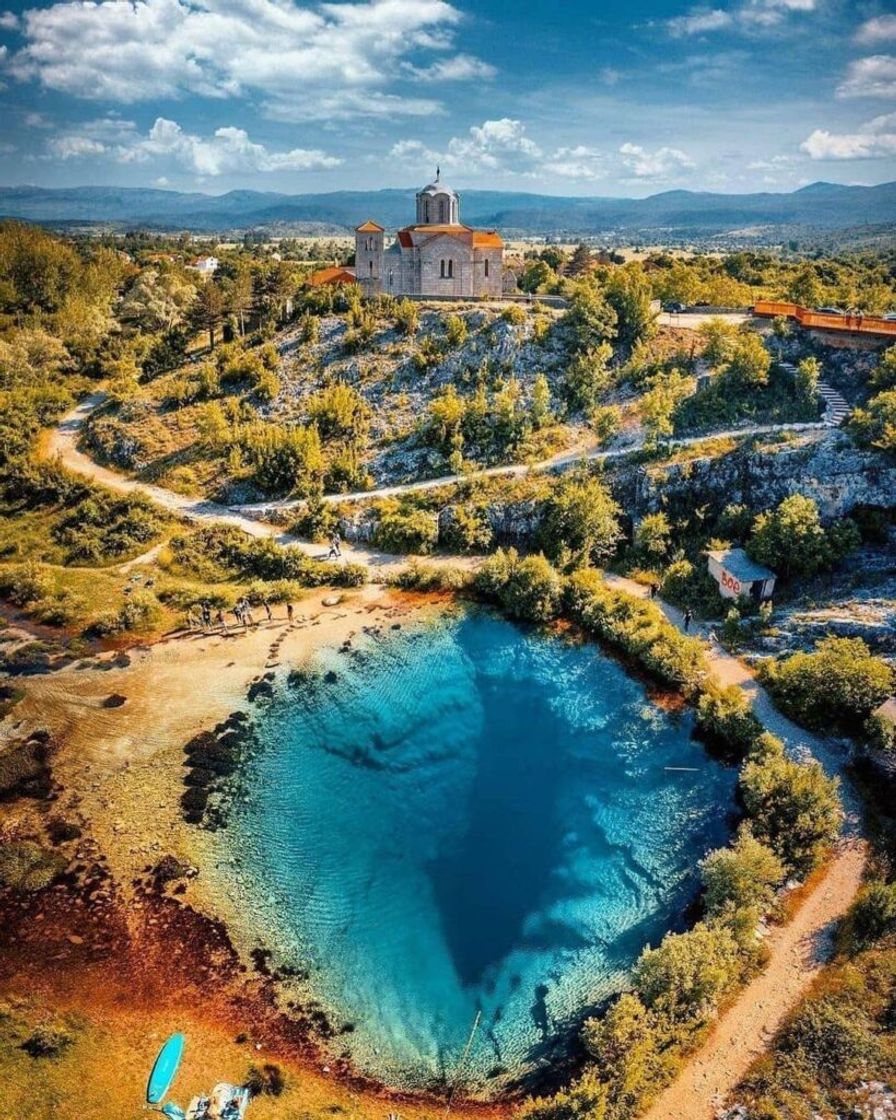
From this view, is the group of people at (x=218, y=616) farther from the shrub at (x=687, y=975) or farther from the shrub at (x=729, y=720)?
the shrub at (x=687, y=975)

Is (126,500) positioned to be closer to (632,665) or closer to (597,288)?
(632,665)

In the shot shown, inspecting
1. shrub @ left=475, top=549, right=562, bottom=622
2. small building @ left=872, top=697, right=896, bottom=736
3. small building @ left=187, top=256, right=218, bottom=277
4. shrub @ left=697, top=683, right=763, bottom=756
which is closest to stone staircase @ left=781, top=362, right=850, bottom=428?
shrub @ left=475, top=549, right=562, bottom=622

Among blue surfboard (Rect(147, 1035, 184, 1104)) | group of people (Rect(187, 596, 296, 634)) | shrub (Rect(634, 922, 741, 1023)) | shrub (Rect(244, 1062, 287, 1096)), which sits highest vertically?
group of people (Rect(187, 596, 296, 634))

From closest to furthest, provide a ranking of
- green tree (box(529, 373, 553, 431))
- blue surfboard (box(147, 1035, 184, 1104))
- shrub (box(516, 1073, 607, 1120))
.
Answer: shrub (box(516, 1073, 607, 1120)) → blue surfboard (box(147, 1035, 184, 1104)) → green tree (box(529, 373, 553, 431))

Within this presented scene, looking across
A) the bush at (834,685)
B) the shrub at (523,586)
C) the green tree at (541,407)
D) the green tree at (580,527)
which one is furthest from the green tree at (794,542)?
the green tree at (541,407)

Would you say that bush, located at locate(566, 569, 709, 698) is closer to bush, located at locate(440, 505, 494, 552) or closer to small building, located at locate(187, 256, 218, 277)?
bush, located at locate(440, 505, 494, 552)
